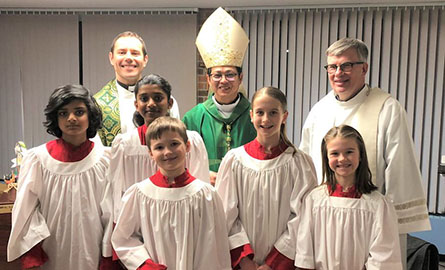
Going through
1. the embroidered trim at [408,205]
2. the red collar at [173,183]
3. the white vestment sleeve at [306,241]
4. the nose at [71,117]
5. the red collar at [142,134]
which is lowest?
the white vestment sleeve at [306,241]

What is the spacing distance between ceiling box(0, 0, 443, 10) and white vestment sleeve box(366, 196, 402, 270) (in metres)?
3.44

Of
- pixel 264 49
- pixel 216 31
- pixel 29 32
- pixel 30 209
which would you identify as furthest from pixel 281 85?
pixel 30 209

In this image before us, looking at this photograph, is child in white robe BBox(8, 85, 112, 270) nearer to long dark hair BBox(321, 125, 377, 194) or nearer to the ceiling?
long dark hair BBox(321, 125, 377, 194)

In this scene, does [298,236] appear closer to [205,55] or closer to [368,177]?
[368,177]

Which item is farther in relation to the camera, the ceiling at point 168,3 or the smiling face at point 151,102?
the ceiling at point 168,3

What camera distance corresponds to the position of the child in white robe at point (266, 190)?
211 cm

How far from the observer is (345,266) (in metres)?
2.05

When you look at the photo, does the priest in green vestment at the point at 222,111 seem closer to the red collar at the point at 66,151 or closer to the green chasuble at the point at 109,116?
the green chasuble at the point at 109,116

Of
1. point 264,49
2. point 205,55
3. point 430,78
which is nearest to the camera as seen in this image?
point 205,55

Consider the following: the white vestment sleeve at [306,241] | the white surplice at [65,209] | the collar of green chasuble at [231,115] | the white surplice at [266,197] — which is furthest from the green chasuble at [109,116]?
the white vestment sleeve at [306,241]

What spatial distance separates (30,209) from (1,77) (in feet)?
14.0

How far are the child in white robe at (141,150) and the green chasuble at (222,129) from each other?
1.64 ft

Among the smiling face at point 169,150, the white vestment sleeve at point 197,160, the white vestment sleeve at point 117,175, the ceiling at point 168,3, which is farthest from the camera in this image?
the ceiling at point 168,3

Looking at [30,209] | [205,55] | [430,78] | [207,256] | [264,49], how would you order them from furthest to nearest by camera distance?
[264,49] < [430,78] < [205,55] < [30,209] < [207,256]
